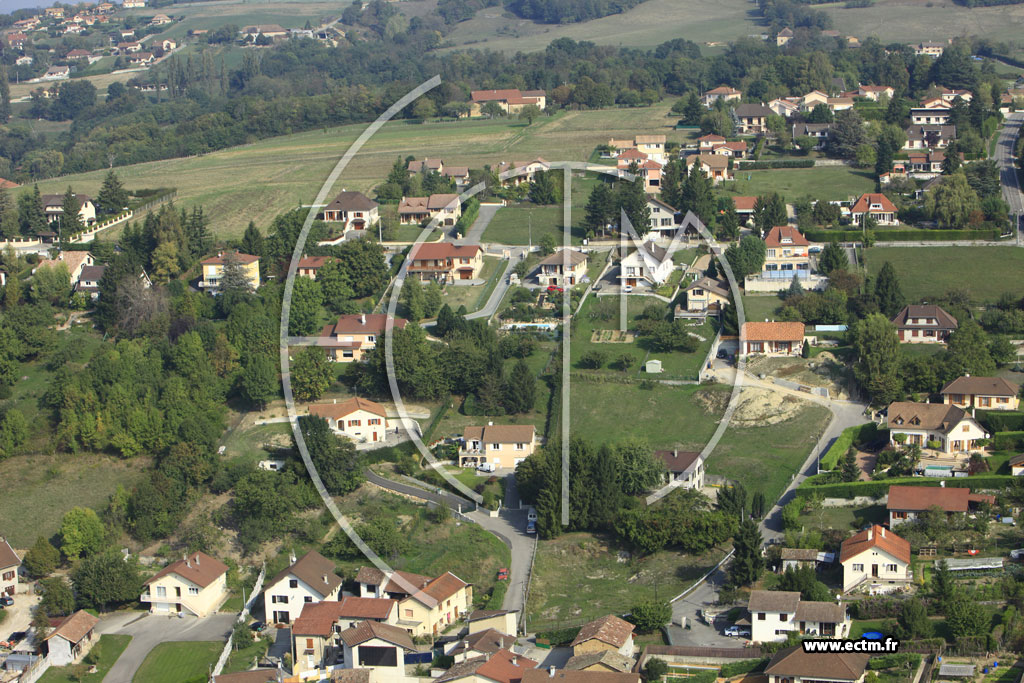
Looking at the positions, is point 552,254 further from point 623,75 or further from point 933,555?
point 623,75

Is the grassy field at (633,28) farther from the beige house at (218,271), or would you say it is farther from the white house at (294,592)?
the white house at (294,592)

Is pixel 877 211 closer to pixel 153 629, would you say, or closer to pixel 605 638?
pixel 605 638

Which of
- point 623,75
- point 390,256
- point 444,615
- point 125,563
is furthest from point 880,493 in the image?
point 623,75

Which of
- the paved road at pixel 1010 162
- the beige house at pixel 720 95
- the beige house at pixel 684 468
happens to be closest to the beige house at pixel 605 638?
the beige house at pixel 684 468

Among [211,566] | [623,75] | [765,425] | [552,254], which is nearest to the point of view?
[211,566]

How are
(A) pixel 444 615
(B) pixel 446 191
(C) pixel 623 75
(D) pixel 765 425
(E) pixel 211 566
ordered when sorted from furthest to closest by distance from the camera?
(C) pixel 623 75, (B) pixel 446 191, (D) pixel 765 425, (E) pixel 211 566, (A) pixel 444 615

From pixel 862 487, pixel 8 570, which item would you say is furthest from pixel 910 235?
pixel 8 570
